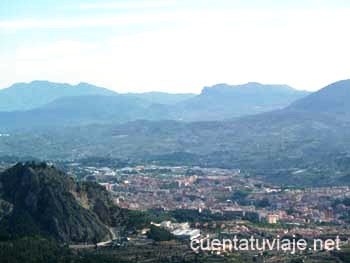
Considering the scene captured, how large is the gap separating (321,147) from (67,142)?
6381 cm

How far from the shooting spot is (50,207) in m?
62.8

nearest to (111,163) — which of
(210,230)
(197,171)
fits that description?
(197,171)

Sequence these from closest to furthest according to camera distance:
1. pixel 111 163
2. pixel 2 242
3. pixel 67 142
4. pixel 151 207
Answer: pixel 2 242 → pixel 151 207 → pixel 111 163 → pixel 67 142

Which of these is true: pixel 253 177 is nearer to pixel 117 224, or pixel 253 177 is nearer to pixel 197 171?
pixel 197 171

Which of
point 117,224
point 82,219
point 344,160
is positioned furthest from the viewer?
point 344,160

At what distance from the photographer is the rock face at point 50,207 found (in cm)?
6097

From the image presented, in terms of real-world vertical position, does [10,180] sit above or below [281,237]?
above

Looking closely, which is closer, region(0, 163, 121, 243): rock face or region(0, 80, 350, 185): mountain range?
region(0, 163, 121, 243): rock face

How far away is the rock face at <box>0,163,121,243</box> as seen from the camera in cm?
6097

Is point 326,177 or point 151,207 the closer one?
point 151,207

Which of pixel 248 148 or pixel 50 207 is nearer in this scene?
pixel 50 207

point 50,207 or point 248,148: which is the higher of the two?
point 50,207

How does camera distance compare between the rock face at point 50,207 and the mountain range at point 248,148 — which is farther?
the mountain range at point 248,148

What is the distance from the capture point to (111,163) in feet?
471
